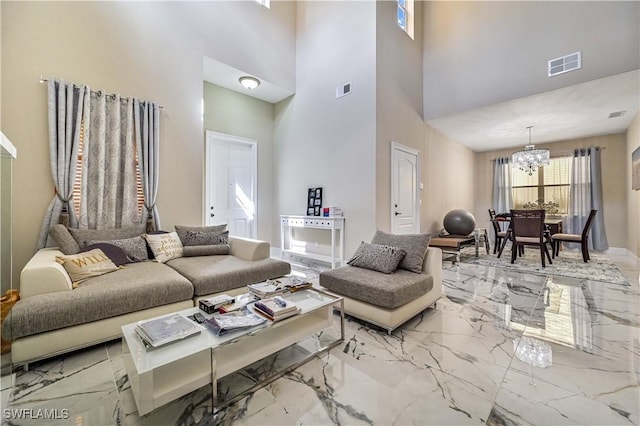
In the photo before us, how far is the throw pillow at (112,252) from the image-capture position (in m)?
2.46

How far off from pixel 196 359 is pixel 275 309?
47cm

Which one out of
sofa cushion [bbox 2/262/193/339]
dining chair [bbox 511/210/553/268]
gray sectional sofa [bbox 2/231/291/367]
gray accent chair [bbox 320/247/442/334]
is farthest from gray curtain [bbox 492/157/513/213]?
sofa cushion [bbox 2/262/193/339]

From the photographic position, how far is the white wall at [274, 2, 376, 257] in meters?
4.14

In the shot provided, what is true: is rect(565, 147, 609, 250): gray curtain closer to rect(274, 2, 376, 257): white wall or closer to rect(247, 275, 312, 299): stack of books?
rect(274, 2, 376, 257): white wall

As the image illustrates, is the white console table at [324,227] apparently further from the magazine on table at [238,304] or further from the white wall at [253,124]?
the magazine on table at [238,304]

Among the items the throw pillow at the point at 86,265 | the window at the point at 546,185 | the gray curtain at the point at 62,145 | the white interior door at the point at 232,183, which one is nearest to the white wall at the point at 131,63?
the gray curtain at the point at 62,145

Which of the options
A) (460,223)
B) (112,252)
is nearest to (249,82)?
(112,252)

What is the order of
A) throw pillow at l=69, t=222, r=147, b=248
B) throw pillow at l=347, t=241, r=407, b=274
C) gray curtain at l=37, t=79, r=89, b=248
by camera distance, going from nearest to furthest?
throw pillow at l=347, t=241, r=407, b=274, throw pillow at l=69, t=222, r=147, b=248, gray curtain at l=37, t=79, r=89, b=248

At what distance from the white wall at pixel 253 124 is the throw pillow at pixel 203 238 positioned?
199 centimetres

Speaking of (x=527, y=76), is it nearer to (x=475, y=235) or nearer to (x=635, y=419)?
(x=475, y=235)

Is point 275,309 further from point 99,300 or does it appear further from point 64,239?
point 64,239

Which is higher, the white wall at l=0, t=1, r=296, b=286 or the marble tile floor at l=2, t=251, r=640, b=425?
the white wall at l=0, t=1, r=296, b=286

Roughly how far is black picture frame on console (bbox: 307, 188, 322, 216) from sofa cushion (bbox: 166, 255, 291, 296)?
1.87 meters

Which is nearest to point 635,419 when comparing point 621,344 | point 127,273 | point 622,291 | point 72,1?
point 621,344
